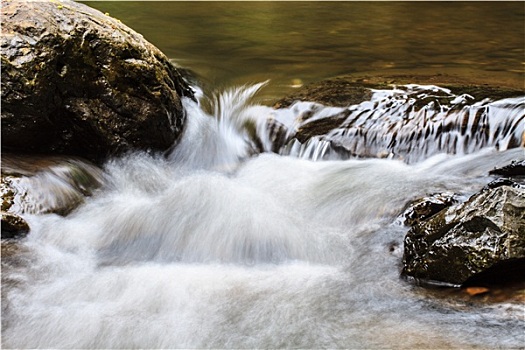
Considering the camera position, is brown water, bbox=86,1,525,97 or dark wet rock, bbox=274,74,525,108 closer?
dark wet rock, bbox=274,74,525,108

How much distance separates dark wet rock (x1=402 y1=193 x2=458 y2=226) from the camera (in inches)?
176

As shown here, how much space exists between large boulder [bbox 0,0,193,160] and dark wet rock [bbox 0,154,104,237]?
0.94 ft

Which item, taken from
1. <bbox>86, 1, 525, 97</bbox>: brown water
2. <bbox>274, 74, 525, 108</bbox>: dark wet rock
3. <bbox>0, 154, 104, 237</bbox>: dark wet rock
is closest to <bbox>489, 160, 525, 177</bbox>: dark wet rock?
<bbox>274, 74, 525, 108</bbox>: dark wet rock

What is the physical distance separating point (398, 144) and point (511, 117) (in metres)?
1.20

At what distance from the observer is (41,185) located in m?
4.58

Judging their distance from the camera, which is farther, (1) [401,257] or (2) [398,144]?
(2) [398,144]

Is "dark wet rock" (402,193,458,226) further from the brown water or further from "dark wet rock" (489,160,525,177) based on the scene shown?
the brown water

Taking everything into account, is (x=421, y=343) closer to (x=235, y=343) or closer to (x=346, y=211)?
(x=235, y=343)

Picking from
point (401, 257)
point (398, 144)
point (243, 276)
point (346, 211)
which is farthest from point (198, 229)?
point (398, 144)

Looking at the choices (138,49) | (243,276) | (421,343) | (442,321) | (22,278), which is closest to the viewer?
(421,343)

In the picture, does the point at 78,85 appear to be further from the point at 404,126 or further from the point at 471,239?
the point at 471,239

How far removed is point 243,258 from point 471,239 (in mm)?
1728

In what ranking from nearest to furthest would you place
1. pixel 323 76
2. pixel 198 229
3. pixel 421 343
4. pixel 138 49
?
pixel 421 343 < pixel 198 229 < pixel 138 49 < pixel 323 76

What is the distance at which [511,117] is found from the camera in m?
5.80
